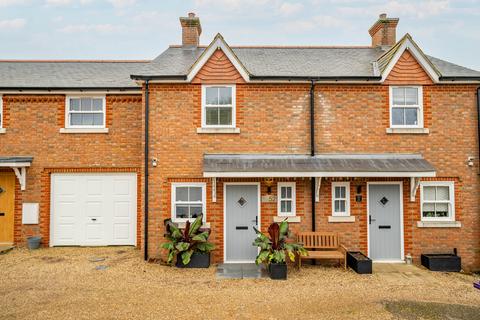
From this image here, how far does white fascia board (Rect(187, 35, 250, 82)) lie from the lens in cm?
1027

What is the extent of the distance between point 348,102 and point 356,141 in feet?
4.17

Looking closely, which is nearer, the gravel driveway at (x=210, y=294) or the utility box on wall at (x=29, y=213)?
the gravel driveway at (x=210, y=294)

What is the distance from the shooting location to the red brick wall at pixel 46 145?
456 inches

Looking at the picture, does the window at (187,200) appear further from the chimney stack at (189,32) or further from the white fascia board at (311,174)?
the chimney stack at (189,32)

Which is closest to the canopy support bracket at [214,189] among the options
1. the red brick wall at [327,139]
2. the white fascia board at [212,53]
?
the red brick wall at [327,139]

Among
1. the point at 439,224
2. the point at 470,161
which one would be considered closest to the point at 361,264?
the point at 439,224

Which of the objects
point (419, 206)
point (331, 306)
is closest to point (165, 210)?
point (331, 306)

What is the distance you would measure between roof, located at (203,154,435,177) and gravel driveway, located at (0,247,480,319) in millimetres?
2755

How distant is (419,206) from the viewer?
33.6 ft

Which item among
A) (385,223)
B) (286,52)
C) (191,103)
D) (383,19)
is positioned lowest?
(385,223)

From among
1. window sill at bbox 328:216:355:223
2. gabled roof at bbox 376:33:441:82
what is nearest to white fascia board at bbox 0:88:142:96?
window sill at bbox 328:216:355:223

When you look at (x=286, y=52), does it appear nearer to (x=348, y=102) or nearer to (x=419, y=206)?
(x=348, y=102)

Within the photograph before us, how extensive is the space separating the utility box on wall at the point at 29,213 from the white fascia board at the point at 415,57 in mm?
12422

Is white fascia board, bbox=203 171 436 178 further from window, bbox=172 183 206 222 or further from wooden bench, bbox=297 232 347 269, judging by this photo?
wooden bench, bbox=297 232 347 269
